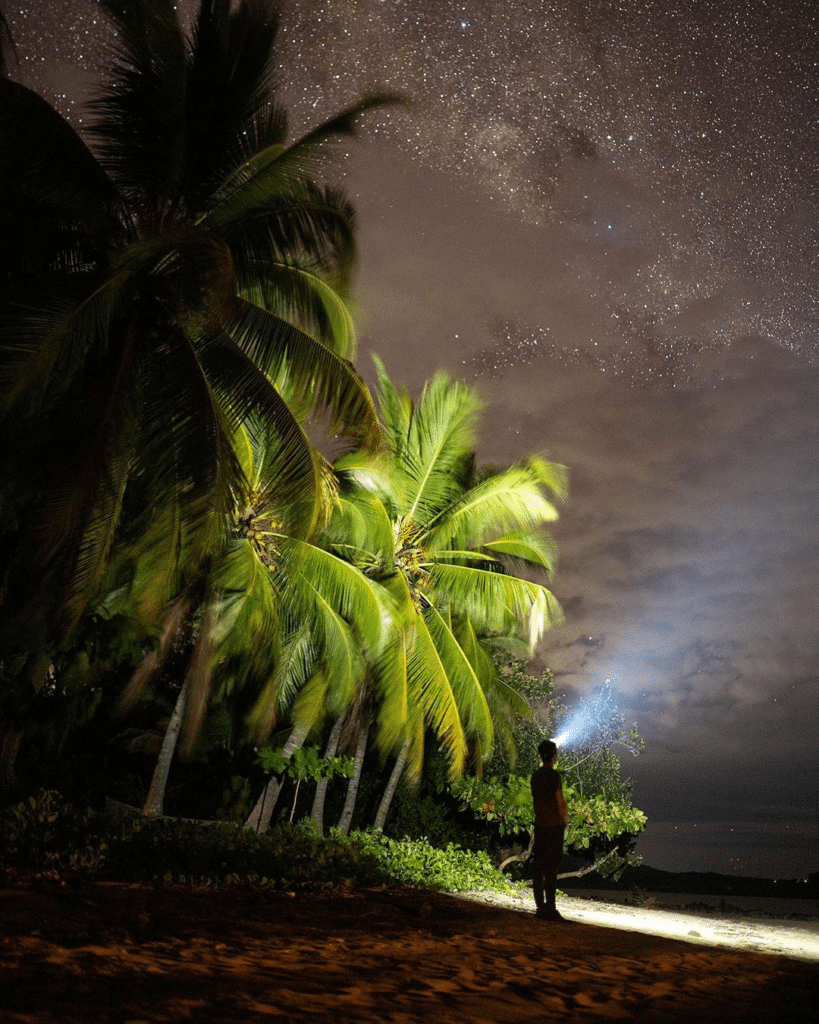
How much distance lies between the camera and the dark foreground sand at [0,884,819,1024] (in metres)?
3.84

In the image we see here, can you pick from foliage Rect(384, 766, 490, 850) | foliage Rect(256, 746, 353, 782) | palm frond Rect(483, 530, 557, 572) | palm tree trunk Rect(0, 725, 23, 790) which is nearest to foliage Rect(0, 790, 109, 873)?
palm tree trunk Rect(0, 725, 23, 790)

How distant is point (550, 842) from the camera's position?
8656 millimetres

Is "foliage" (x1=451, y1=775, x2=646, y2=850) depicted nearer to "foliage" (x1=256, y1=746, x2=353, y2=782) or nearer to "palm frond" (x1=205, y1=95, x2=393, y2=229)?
"foliage" (x1=256, y1=746, x2=353, y2=782)

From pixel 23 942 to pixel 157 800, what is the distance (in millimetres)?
8520

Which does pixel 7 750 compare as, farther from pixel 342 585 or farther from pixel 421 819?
pixel 421 819

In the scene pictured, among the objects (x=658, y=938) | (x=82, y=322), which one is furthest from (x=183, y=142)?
(x=658, y=938)

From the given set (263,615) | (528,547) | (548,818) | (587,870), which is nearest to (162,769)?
(263,615)

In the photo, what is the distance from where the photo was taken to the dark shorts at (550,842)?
8.62m

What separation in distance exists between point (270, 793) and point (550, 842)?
359 inches

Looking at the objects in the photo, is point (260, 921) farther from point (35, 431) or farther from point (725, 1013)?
point (35, 431)

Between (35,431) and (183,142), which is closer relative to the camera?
(35,431)

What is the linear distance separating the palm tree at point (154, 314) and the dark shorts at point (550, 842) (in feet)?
14.5

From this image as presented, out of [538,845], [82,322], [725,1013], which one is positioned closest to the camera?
[725,1013]

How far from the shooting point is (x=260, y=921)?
6.70 m
